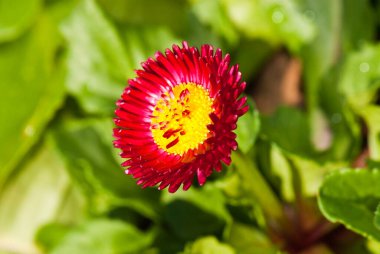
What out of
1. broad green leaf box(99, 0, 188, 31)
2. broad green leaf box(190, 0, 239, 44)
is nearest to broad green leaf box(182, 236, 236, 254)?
broad green leaf box(190, 0, 239, 44)

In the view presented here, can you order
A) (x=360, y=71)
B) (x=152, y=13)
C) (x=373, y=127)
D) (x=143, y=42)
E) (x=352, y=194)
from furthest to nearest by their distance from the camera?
(x=152, y=13) < (x=143, y=42) < (x=360, y=71) < (x=373, y=127) < (x=352, y=194)

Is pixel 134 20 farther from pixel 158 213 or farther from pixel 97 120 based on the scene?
pixel 158 213

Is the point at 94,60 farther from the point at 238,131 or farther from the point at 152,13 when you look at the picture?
the point at 238,131

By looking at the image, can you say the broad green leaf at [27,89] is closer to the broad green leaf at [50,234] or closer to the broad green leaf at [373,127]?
the broad green leaf at [50,234]

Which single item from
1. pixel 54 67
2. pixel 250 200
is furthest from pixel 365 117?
pixel 54 67

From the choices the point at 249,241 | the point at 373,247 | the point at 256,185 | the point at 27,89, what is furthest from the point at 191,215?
the point at 27,89

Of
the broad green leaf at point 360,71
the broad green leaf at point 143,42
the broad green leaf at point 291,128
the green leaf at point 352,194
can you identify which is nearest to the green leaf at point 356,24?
the broad green leaf at point 360,71
